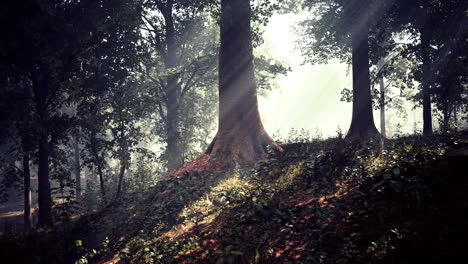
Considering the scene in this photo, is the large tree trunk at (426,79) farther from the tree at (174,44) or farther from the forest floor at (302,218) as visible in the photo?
the tree at (174,44)

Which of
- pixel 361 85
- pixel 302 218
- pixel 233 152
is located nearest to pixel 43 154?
pixel 233 152

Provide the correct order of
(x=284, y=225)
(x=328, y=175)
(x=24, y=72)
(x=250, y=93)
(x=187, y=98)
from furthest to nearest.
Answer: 1. (x=187, y=98)
2. (x=24, y=72)
3. (x=250, y=93)
4. (x=328, y=175)
5. (x=284, y=225)

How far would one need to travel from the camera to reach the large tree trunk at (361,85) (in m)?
12.4

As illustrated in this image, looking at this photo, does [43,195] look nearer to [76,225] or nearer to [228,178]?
[76,225]

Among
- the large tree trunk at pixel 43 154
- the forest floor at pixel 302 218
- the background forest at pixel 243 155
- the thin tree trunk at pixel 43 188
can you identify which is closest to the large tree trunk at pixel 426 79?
the background forest at pixel 243 155

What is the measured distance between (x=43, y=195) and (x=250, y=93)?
10.9 metres

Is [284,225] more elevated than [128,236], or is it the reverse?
[284,225]

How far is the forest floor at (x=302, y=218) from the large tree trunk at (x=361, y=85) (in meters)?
4.52

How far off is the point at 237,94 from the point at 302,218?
7.26m

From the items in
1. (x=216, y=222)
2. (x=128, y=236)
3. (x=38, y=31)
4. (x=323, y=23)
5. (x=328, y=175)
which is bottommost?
(x=128, y=236)

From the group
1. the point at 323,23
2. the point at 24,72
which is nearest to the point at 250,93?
the point at 323,23

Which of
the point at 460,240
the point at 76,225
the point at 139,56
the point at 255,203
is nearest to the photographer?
the point at 460,240

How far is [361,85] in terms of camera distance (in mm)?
12594

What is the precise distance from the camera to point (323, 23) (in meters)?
13.4
